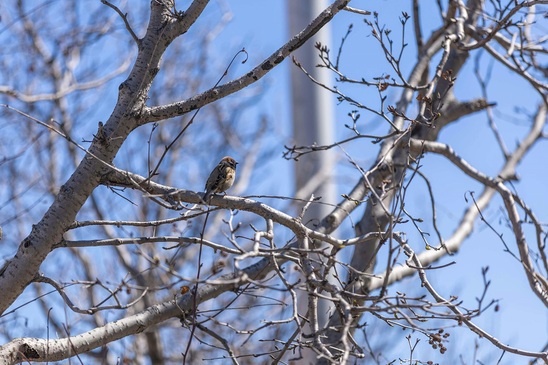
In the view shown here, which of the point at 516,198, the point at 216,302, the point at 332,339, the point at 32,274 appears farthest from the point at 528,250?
the point at 216,302

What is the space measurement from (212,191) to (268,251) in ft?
3.78

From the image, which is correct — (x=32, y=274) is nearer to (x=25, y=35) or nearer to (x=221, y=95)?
(x=221, y=95)

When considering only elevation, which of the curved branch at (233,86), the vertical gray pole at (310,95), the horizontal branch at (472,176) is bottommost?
the curved branch at (233,86)

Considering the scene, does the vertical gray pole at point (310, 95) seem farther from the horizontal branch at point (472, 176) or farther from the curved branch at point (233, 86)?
the curved branch at point (233, 86)

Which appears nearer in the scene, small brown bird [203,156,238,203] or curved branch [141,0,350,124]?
curved branch [141,0,350,124]

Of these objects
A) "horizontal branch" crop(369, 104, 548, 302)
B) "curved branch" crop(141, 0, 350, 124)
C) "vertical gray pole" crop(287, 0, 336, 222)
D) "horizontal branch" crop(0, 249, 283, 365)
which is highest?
"vertical gray pole" crop(287, 0, 336, 222)

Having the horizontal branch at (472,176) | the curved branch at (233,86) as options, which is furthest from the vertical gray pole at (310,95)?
the curved branch at (233,86)

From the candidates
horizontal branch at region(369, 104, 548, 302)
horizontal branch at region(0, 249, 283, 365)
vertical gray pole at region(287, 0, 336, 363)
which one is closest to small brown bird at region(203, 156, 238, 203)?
horizontal branch at region(0, 249, 283, 365)

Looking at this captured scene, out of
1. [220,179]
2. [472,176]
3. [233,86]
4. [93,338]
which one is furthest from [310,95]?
[93,338]

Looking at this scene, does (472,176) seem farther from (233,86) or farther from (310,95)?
(310,95)

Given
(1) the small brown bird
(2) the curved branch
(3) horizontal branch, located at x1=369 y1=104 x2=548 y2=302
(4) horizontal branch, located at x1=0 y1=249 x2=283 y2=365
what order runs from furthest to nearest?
1. (3) horizontal branch, located at x1=369 y1=104 x2=548 y2=302
2. (1) the small brown bird
3. (2) the curved branch
4. (4) horizontal branch, located at x1=0 y1=249 x2=283 y2=365

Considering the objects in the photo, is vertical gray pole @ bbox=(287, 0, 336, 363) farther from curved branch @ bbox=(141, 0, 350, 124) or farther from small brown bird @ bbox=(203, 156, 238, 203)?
curved branch @ bbox=(141, 0, 350, 124)

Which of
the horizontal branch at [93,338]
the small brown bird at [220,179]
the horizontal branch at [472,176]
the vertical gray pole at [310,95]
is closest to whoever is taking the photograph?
the horizontal branch at [93,338]

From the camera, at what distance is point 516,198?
16.5 feet
